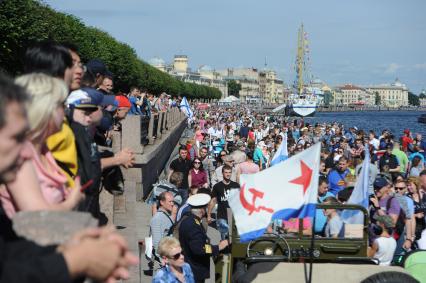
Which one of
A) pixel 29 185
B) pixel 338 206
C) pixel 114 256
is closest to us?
pixel 114 256

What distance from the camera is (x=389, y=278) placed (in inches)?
272

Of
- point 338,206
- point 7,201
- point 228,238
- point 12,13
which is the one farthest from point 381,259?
point 12,13

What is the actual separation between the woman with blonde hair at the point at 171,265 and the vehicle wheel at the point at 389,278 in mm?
1683

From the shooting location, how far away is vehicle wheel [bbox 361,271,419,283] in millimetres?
6891

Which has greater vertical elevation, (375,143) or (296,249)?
(375,143)

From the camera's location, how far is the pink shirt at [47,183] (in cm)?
323

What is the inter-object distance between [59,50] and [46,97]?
0.99 metres

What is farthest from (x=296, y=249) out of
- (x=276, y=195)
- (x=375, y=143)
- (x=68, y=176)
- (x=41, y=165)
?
(x=375, y=143)

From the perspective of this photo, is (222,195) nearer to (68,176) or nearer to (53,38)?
(53,38)

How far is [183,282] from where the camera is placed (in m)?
7.70

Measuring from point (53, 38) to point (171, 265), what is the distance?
8.96 m

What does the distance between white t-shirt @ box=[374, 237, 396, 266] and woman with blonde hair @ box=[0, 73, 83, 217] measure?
6.28m

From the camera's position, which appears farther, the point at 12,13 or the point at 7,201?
the point at 12,13

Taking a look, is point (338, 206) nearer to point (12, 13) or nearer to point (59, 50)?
point (59, 50)
